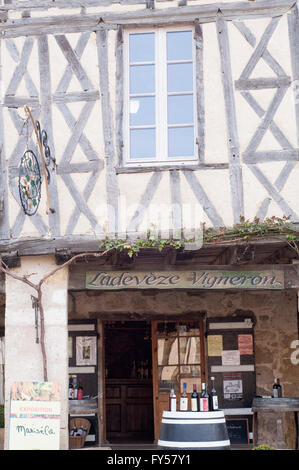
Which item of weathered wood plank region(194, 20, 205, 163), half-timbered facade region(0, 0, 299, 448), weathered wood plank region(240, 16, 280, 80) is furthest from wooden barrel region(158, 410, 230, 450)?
weathered wood plank region(240, 16, 280, 80)

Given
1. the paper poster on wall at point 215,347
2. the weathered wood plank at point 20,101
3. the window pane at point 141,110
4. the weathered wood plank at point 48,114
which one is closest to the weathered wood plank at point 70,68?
the weathered wood plank at point 48,114

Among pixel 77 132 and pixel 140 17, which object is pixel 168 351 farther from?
pixel 140 17

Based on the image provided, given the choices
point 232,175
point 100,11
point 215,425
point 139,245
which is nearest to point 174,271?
point 139,245

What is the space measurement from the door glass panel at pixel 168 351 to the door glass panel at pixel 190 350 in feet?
0.30

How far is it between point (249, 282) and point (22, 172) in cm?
250

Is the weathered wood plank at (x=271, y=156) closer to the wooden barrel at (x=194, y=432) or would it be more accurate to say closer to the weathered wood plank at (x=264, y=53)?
the weathered wood plank at (x=264, y=53)

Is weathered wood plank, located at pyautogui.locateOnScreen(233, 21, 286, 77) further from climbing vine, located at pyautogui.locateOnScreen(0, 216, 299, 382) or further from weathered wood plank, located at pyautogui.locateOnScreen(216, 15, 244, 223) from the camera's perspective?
climbing vine, located at pyautogui.locateOnScreen(0, 216, 299, 382)

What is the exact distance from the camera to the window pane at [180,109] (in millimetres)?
6844

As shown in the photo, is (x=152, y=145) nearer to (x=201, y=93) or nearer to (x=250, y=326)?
(x=201, y=93)

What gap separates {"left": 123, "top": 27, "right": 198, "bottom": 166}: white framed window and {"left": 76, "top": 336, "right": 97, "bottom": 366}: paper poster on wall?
2.83 m

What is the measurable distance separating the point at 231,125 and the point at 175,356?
345 cm

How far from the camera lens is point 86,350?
8.56 m

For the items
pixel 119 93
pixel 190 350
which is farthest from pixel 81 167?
pixel 190 350

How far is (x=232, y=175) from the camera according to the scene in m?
6.57
